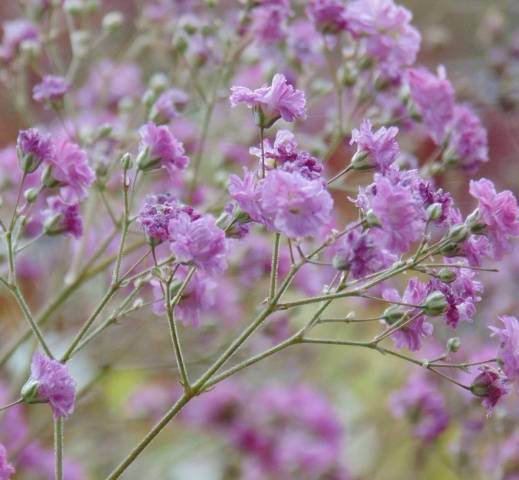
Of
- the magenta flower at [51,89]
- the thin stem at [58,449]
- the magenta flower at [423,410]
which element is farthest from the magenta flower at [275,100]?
the magenta flower at [423,410]

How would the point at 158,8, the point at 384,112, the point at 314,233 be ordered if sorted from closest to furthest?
the point at 314,233
the point at 384,112
the point at 158,8

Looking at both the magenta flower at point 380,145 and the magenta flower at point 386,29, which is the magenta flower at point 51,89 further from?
the magenta flower at point 380,145

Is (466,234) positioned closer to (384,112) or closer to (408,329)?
(408,329)

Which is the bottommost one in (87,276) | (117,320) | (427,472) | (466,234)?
(427,472)

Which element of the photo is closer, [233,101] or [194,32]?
[233,101]

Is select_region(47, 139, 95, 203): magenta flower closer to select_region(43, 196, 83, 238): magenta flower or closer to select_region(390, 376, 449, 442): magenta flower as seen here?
select_region(43, 196, 83, 238): magenta flower

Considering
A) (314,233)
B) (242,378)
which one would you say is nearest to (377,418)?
(242,378)
